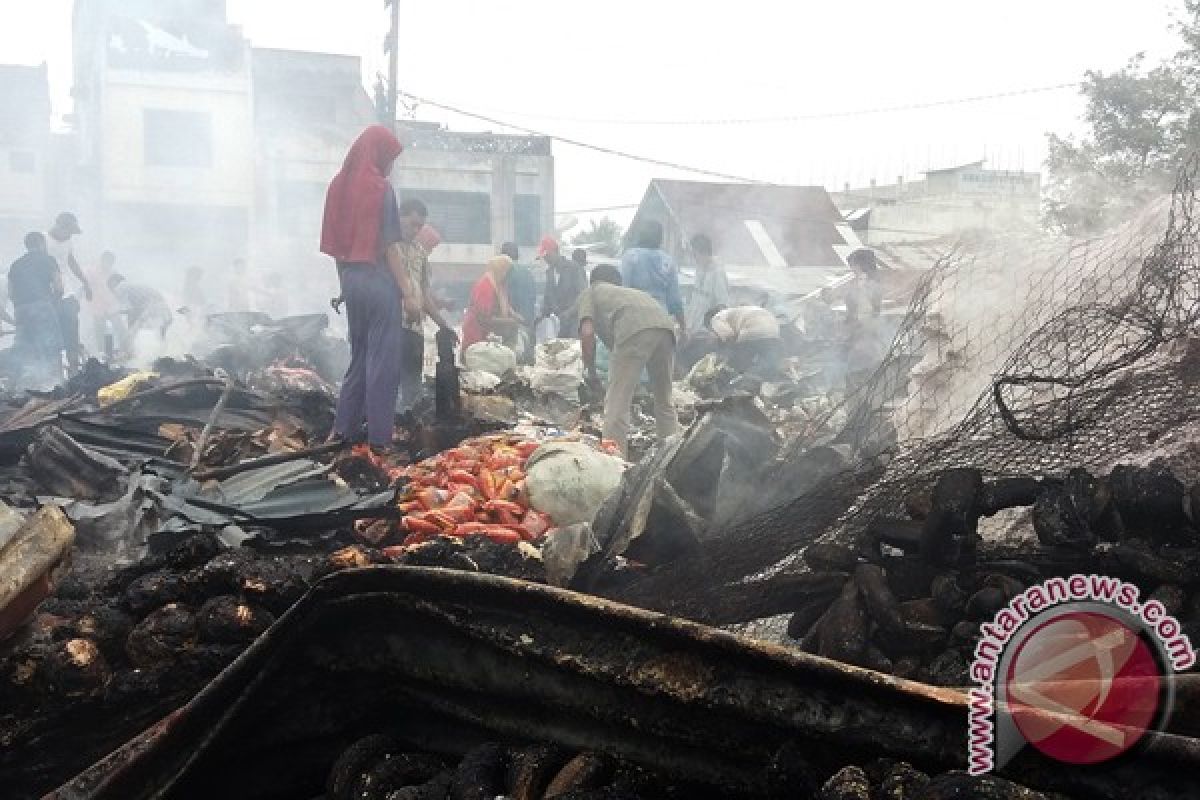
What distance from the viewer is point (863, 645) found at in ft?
9.79

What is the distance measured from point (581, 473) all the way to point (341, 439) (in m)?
2.34

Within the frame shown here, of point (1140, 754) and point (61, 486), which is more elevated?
point (1140, 754)

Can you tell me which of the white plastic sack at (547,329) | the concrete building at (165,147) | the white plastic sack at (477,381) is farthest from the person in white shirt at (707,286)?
the concrete building at (165,147)

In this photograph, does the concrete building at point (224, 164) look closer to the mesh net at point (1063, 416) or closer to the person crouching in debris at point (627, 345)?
the person crouching in debris at point (627, 345)

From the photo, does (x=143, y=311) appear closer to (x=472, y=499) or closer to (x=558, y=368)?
(x=558, y=368)

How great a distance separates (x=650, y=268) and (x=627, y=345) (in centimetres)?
298

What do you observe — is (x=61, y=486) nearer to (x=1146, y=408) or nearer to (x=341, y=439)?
(x=341, y=439)

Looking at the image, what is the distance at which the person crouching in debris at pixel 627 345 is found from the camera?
27.2 feet

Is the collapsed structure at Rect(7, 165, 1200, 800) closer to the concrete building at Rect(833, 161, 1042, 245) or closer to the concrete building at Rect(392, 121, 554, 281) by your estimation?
the concrete building at Rect(833, 161, 1042, 245)

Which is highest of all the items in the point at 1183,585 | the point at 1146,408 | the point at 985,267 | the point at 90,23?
the point at 90,23

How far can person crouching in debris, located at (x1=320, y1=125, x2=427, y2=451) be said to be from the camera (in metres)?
7.01

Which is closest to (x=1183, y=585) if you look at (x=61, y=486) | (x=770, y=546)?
(x=770, y=546)

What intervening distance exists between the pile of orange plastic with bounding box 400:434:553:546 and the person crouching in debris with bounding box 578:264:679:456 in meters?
1.86

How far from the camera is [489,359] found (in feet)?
36.4
